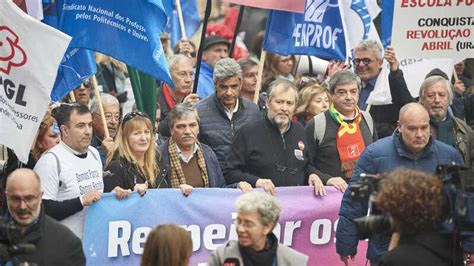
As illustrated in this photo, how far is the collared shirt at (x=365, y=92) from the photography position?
49.6 feet

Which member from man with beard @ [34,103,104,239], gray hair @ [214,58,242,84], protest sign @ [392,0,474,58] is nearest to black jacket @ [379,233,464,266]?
man with beard @ [34,103,104,239]

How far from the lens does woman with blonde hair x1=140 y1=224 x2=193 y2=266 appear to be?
9062mm

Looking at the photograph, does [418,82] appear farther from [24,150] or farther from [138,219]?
[24,150]

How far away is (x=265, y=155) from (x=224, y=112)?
80cm

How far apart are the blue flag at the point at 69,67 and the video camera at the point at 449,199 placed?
4.45 meters

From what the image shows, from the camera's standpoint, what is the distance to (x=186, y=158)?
41.0 ft

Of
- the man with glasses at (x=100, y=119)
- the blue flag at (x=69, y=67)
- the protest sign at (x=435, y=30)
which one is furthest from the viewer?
the protest sign at (x=435, y=30)

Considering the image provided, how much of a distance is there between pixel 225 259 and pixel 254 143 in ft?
10.1

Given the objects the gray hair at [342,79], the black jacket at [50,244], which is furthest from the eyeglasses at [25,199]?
the gray hair at [342,79]

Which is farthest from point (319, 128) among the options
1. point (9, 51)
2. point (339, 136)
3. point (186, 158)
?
point (9, 51)

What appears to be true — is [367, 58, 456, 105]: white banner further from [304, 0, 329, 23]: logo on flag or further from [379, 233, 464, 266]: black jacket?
[379, 233, 464, 266]: black jacket

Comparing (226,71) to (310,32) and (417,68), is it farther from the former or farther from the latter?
(417,68)

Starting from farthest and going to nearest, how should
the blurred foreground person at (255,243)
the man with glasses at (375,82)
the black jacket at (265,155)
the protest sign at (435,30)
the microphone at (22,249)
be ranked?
the man with glasses at (375,82) → the protest sign at (435,30) → the black jacket at (265,155) → the blurred foreground person at (255,243) → the microphone at (22,249)

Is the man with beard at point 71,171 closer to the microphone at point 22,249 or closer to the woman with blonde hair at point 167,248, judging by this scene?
the microphone at point 22,249
